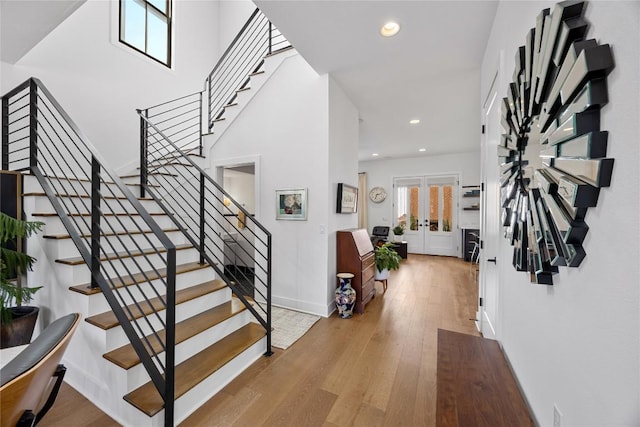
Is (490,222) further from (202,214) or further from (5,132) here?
(5,132)

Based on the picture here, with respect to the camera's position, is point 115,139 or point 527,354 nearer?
point 527,354

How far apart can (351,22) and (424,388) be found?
304 centimetres

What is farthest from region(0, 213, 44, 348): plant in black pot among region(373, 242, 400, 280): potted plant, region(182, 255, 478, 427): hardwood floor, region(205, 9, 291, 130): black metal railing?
region(373, 242, 400, 280): potted plant

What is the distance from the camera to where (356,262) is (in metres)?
3.28

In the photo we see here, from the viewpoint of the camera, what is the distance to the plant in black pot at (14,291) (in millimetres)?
1816

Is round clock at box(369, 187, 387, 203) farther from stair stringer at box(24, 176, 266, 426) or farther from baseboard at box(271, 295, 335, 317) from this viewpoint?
stair stringer at box(24, 176, 266, 426)

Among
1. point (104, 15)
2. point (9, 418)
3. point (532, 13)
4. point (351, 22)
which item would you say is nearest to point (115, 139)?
point (104, 15)

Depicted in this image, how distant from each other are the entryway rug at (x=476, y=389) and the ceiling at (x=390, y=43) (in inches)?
98.2

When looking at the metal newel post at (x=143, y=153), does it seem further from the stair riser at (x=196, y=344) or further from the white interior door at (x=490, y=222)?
the white interior door at (x=490, y=222)

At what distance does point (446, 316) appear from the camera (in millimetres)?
3150

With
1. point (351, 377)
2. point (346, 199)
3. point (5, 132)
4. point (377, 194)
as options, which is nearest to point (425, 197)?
point (377, 194)

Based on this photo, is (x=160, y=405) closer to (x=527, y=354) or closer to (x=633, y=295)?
(x=527, y=354)

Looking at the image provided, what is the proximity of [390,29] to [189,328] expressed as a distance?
3.09 m

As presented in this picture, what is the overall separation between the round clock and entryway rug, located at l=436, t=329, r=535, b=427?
6556mm
